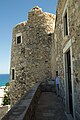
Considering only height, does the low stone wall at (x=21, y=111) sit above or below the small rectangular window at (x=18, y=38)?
below

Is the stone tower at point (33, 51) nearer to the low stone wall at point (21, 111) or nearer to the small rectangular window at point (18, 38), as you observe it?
the small rectangular window at point (18, 38)

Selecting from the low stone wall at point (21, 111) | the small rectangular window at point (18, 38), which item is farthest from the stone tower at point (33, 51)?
the low stone wall at point (21, 111)

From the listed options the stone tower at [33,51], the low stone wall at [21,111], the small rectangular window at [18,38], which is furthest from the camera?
the small rectangular window at [18,38]

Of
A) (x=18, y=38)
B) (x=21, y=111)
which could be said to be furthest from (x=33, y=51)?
(x=21, y=111)

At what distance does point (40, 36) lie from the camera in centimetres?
1388

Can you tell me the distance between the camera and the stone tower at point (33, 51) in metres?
13.5

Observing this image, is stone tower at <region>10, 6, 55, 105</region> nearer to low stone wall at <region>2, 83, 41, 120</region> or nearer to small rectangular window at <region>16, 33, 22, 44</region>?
small rectangular window at <region>16, 33, 22, 44</region>

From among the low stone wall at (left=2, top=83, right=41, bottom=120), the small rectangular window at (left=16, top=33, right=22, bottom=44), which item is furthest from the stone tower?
the low stone wall at (left=2, top=83, right=41, bottom=120)

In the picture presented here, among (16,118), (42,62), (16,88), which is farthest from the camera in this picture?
(16,88)

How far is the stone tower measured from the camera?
1354cm

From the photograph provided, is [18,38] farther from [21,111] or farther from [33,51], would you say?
[21,111]

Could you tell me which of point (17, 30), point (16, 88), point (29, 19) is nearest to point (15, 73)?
point (16, 88)

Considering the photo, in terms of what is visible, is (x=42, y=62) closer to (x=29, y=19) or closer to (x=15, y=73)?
A: (x=15, y=73)

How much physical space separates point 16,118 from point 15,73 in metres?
12.0
